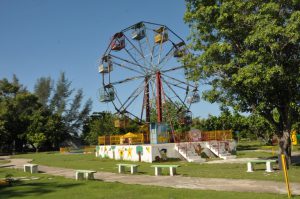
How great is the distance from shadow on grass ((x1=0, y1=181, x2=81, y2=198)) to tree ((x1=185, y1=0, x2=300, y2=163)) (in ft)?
29.5

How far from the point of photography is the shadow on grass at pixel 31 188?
13598mm

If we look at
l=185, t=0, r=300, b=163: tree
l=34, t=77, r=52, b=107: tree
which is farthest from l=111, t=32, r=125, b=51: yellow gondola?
l=34, t=77, r=52, b=107: tree

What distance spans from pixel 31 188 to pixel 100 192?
3356mm

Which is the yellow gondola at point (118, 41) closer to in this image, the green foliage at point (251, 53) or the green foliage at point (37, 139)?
the green foliage at point (251, 53)

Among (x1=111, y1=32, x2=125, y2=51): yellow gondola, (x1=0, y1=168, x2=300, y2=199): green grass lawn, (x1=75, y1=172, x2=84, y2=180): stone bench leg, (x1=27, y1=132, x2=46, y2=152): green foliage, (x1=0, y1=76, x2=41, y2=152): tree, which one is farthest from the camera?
(x1=0, y1=76, x2=41, y2=152): tree

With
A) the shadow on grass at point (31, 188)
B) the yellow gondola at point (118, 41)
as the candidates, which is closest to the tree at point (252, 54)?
the shadow on grass at point (31, 188)

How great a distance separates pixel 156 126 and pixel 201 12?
15.7 m

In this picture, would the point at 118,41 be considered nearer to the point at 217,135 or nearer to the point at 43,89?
the point at 217,135

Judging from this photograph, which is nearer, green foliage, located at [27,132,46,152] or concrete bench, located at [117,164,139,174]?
concrete bench, located at [117,164,139,174]

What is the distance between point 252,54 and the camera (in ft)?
59.8

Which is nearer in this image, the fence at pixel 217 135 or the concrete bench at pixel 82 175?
the concrete bench at pixel 82 175

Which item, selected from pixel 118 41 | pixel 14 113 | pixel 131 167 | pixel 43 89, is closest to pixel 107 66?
pixel 118 41

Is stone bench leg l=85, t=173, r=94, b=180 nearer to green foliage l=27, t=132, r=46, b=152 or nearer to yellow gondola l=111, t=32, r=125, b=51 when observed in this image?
yellow gondola l=111, t=32, r=125, b=51

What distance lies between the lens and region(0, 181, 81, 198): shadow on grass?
13598 millimetres
